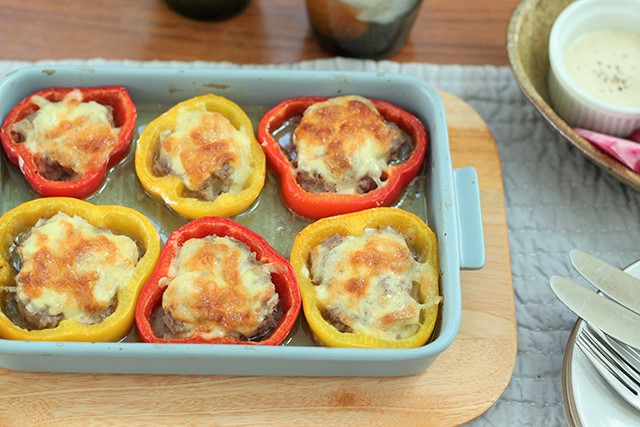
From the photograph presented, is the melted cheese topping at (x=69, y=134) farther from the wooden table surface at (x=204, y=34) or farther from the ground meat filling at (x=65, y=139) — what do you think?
the wooden table surface at (x=204, y=34)

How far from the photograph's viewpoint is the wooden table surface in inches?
118

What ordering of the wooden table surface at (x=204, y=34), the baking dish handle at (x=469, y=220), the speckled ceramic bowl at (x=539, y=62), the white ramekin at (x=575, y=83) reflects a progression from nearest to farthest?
the baking dish handle at (x=469, y=220)
the speckled ceramic bowl at (x=539, y=62)
the white ramekin at (x=575, y=83)
the wooden table surface at (x=204, y=34)

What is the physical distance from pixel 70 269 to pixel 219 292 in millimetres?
403

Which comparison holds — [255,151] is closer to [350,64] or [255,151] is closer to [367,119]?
[367,119]

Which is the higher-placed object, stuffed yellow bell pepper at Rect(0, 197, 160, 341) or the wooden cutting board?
stuffed yellow bell pepper at Rect(0, 197, 160, 341)

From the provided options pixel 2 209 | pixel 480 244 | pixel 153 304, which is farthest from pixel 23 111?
pixel 480 244

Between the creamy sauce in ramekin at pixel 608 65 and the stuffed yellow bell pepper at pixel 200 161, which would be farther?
the creamy sauce in ramekin at pixel 608 65

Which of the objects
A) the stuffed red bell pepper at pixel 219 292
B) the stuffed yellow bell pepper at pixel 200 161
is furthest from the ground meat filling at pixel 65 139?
the stuffed red bell pepper at pixel 219 292

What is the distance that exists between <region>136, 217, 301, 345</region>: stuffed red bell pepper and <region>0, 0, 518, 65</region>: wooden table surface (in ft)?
3.34

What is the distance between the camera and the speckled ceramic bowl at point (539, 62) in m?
2.41

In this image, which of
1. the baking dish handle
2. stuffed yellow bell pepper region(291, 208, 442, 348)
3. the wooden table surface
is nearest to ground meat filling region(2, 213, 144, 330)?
stuffed yellow bell pepper region(291, 208, 442, 348)

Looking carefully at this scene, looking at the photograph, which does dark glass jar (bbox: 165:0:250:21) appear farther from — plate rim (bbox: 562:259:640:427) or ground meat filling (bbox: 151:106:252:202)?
plate rim (bbox: 562:259:640:427)

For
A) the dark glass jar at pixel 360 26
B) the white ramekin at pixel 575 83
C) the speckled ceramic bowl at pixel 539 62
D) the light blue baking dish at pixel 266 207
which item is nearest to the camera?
the light blue baking dish at pixel 266 207

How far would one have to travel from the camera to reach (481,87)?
2.88 metres
